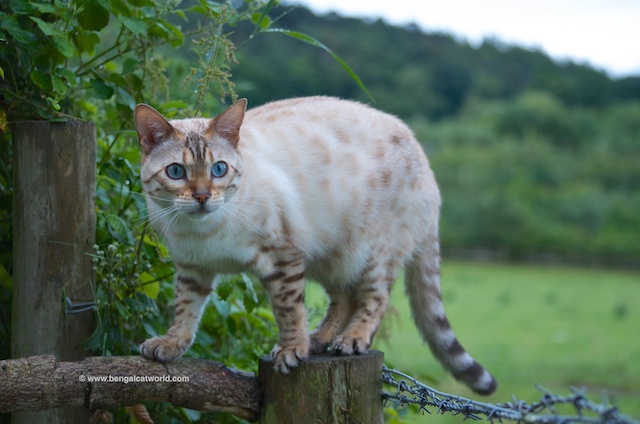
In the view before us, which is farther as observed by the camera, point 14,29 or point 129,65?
point 129,65

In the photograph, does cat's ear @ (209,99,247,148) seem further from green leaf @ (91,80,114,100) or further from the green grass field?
the green grass field

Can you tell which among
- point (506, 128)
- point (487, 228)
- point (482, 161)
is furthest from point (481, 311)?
point (506, 128)

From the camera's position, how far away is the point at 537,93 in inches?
1380

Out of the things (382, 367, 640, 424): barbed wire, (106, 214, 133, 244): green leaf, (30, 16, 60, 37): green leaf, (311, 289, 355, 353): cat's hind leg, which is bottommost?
(382, 367, 640, 424): barbed wire

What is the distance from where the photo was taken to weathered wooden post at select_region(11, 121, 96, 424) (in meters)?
2.71

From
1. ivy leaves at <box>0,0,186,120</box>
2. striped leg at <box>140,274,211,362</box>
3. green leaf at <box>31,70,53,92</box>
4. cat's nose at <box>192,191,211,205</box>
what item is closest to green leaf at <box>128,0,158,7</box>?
ivy leaves at <box>0,0,186,120</box>

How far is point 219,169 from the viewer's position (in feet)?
8.46

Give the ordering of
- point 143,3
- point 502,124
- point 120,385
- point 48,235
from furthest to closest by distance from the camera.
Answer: point 502,124, point 143,3, point 48,235, point 120,385

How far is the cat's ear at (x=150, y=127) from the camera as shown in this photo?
254 centimetres

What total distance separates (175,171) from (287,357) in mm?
725

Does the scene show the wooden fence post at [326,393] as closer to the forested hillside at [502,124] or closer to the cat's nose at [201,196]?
the cat's nose at [201,196]

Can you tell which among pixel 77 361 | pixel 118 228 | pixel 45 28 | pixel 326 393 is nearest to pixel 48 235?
pixel 118 228

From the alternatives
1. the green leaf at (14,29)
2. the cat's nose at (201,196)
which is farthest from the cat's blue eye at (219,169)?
the green leaf at (14,29)

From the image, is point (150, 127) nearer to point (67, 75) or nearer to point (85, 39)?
point (67, 75)
